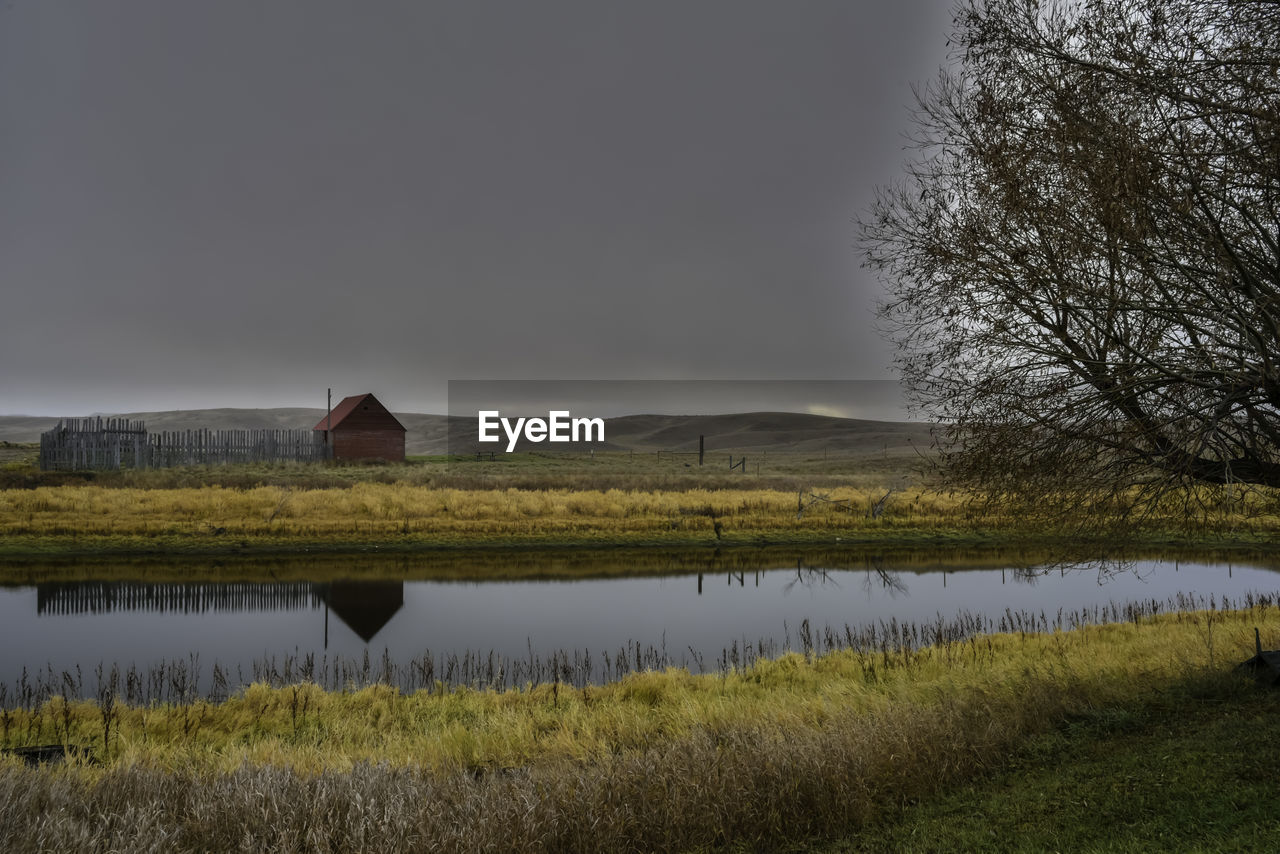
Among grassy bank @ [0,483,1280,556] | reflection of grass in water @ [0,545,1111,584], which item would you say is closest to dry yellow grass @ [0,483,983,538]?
grassy bank @ [0,483,1280,556]

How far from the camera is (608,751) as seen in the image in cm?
696

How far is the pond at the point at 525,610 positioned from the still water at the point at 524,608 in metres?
0.07

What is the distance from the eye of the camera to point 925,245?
28.2 ft

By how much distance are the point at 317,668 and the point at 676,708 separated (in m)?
6.56

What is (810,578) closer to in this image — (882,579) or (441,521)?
(882,579)

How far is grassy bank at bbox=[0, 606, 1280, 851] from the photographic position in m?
4.96

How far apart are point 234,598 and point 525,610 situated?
703cm

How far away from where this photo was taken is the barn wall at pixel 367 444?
50.5 m

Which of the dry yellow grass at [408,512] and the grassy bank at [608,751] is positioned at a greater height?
the dry yellow grass at [408,512]

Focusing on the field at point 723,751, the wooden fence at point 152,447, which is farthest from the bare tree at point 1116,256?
the wooden fence at point 152,447

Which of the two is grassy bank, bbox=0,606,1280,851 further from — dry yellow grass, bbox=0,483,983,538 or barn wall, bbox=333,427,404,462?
barn wall, bbox=333,427,404,462

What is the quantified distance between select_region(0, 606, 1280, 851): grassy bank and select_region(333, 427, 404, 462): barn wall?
4328cm

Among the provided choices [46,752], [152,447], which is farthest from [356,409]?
[46,752]

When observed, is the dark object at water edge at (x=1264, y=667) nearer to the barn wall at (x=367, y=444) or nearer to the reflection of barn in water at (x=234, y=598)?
the reflection of barn in water at (x=234, y=598)
